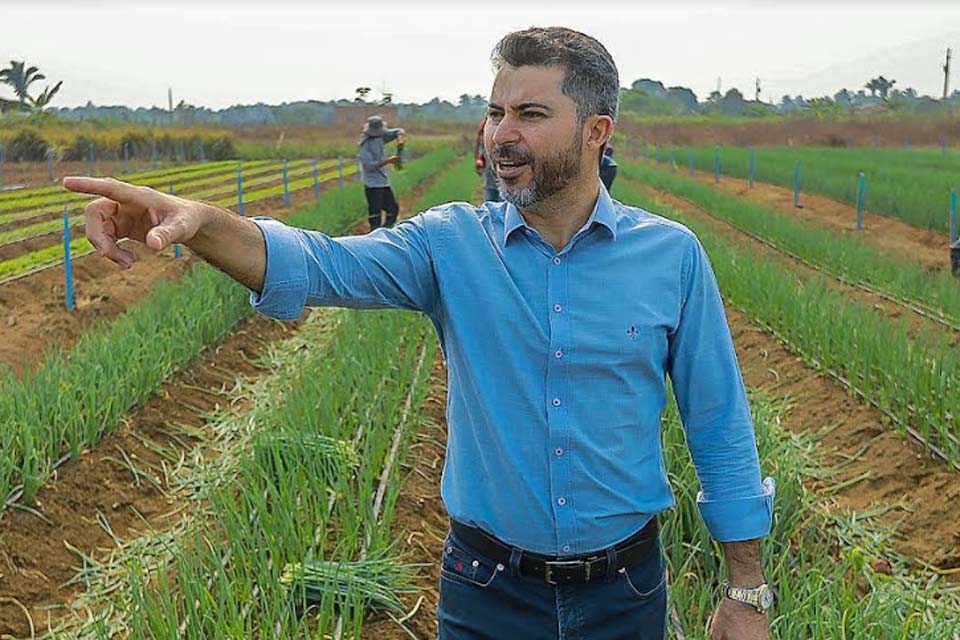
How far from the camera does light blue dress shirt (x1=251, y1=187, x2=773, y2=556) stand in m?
1.65

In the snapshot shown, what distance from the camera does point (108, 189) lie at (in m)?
1.34

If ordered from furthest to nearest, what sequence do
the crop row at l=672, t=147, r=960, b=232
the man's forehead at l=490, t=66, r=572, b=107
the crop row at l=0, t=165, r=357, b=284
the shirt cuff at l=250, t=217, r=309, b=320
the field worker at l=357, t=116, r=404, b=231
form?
the crop row at l=672, t=147, r=960, b=232 → the field worker at l=357, t=116, r=404, b=231 → the crop row at l=0, t=165, r=357, b=284 → the man's forehead at l=490, t=66, r=572, b=107 → the shirt cuff at l=250, t=217, r=309, b=320

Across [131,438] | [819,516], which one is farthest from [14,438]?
[819,516]

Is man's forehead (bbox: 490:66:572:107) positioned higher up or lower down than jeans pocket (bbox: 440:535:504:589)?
higher up

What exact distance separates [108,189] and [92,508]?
2.83m

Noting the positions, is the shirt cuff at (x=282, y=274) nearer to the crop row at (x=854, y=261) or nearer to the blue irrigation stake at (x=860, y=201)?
the crop row at (x=854, y=261)

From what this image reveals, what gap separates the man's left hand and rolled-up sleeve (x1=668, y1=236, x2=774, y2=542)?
0.36 ft

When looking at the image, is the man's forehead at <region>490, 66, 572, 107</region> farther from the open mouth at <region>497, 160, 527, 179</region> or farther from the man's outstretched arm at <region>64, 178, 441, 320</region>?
the man's outstretched arm at <region>64, 178, 441, 320</region>

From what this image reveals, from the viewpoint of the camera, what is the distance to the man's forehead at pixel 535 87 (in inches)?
64.2

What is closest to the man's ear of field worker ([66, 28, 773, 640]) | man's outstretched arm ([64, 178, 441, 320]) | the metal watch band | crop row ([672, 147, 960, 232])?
field worker ([66, 28, 773, 640])

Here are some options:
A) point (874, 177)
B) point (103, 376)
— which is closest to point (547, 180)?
point (103, 376)

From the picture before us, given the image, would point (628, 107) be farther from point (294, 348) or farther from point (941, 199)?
point (294, 348)

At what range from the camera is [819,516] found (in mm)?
3547

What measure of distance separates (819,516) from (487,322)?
223cm
